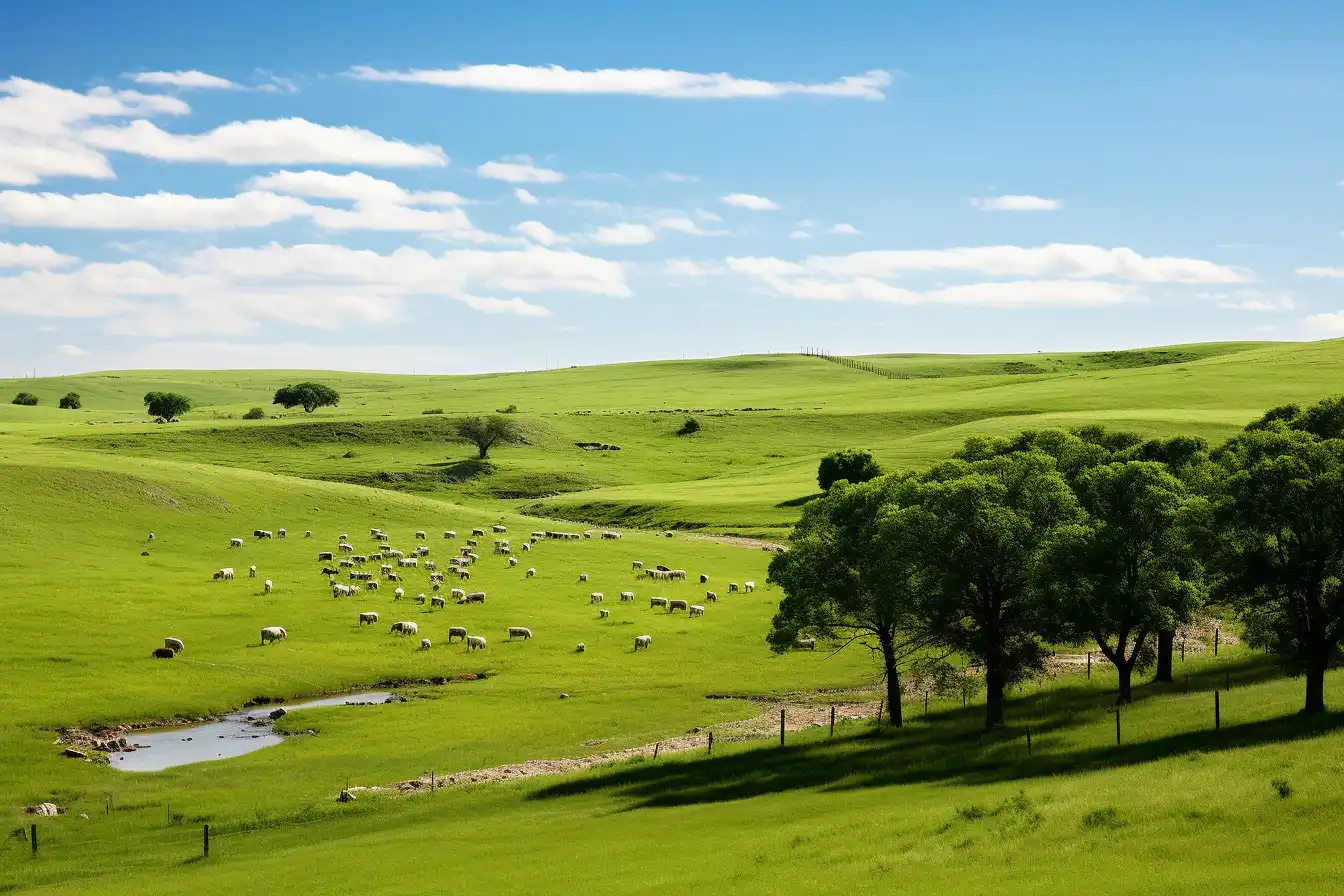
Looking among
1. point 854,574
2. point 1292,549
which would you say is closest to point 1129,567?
point 1292,549

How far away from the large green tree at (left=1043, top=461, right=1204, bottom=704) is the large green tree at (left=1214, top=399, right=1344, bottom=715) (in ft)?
6.62

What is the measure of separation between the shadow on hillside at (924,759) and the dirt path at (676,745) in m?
2.77

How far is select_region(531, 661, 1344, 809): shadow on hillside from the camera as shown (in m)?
38.1

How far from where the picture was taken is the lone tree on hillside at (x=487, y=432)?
157 metres

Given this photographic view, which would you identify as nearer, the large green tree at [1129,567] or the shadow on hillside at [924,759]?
the shadow on hillside at [924,759]

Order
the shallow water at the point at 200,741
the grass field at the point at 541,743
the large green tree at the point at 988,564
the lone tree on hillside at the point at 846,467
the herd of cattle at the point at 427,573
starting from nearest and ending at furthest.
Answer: the grass field at the point at 541,743 < the large green tree at the point at 988,564 < the shallow water at the point at 200,741 < the herd of cattle at the point at 427,573 < the lone tree on hillside at the point at 846,467

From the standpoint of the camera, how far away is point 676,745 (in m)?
48.0

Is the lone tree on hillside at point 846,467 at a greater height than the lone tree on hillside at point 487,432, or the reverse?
the lone tree on hillside at point 487,432

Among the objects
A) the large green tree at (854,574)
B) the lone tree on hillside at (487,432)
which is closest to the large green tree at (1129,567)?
the large green tree at (854,574)

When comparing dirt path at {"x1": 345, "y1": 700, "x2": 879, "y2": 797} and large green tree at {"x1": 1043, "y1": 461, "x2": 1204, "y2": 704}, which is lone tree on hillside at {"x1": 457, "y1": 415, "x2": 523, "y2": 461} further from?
large green tree at {"x1": 1043, "y1": 461, "x2": 1204, "y2": 704}

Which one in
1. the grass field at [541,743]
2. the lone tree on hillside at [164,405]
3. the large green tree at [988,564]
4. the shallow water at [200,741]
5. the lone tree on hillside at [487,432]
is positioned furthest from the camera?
the lone tree on hillside at [164,405]

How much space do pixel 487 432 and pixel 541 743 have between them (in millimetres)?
112224

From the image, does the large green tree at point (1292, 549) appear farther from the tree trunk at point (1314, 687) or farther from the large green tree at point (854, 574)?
the large green tree at point (854, 574)

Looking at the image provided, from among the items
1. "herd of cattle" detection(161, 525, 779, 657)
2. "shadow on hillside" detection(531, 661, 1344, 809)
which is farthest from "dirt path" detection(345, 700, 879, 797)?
"herd of cattle" detection(161, 525, 779, 657)
